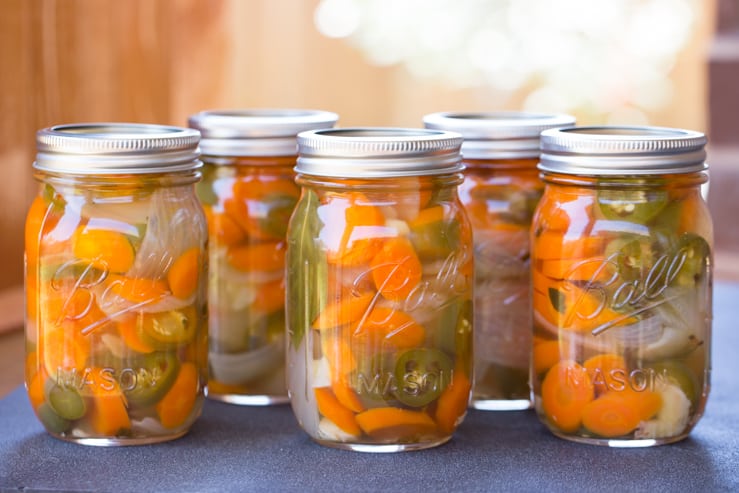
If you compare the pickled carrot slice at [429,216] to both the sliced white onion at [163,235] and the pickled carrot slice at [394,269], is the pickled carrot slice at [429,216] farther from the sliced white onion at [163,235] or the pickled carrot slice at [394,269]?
the sliced white onion at [163,235]

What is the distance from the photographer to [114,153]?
0.97m

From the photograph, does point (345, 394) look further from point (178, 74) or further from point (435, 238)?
point (178, 74)

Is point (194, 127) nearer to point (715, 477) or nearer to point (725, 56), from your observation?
point (715, 477)

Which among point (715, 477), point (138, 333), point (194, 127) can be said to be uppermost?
point (194, 127)

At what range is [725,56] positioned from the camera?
182cm

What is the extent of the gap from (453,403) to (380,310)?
0.37 feet

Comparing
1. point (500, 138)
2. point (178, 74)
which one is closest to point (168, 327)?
point (500, 138)

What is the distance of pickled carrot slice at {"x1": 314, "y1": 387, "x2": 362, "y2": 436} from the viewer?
984mm

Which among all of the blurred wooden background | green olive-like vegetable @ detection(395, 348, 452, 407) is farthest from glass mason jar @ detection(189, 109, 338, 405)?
the blurred wooden background

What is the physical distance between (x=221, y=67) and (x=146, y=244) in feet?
5.20

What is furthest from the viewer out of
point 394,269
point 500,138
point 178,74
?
point 178,74

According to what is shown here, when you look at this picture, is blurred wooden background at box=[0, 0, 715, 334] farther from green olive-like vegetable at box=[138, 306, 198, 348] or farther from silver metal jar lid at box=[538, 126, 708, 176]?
silver metal jar lid at box=[538, 126, 708, 176]

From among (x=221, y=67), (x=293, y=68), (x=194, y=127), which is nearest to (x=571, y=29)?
(x=293, y=68)

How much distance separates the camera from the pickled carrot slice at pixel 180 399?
3.32 ft
